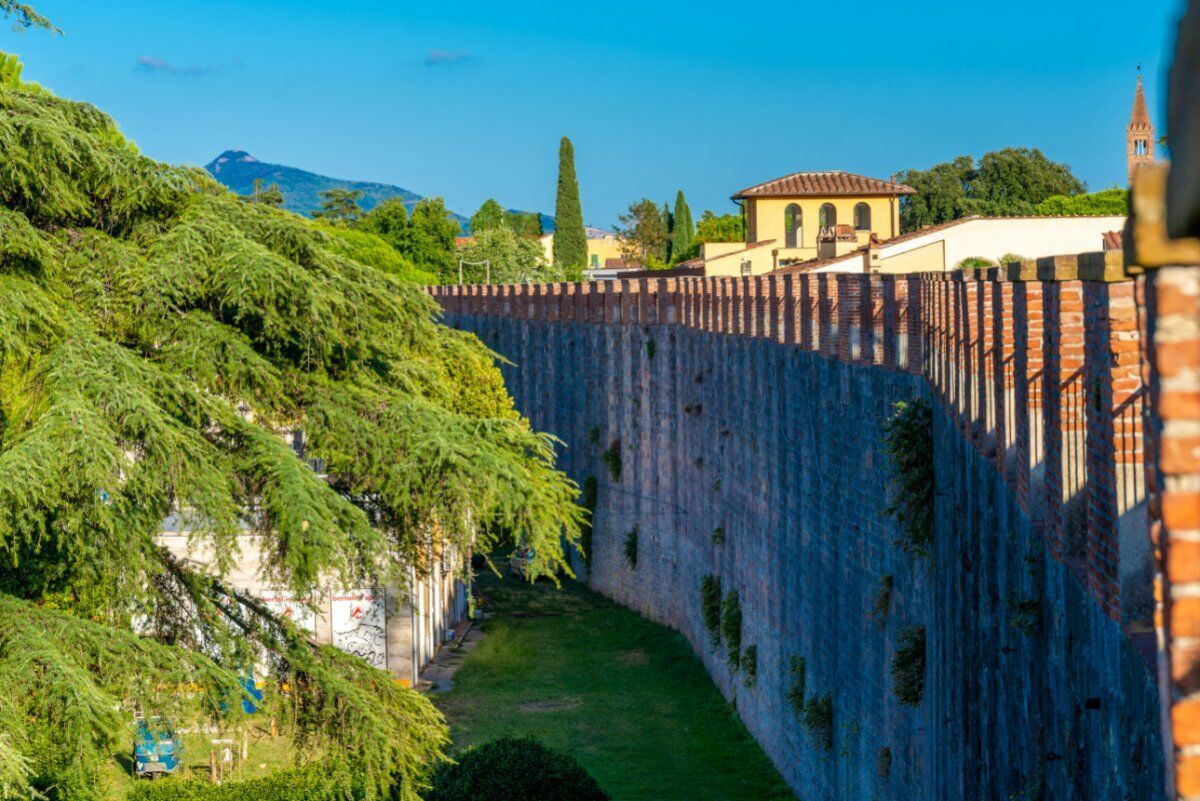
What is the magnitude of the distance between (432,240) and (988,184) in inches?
1204

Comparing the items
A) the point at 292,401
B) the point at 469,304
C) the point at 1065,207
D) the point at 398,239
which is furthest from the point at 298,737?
the point at 398,239

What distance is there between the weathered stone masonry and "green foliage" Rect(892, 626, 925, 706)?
5.0 inches

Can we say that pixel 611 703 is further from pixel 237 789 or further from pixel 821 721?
pixel 237 789

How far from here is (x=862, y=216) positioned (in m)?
59.3

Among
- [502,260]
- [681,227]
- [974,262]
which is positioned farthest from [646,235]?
[974,262]

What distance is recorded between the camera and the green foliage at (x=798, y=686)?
19.2 meters

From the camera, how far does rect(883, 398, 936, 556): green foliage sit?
12680mm

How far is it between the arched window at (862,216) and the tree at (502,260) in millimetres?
25842

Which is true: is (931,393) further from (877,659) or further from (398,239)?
(398,239)

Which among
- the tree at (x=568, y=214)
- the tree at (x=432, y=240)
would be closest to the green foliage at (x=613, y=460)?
the tree at (x=432, y=240)

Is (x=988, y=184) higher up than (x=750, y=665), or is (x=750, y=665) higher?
(x=988, y=184)

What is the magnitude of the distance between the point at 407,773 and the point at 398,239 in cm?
8064

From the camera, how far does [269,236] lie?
1498cm

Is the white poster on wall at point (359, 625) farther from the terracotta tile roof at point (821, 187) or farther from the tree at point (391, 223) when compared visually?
the tree at point (391, 223)
